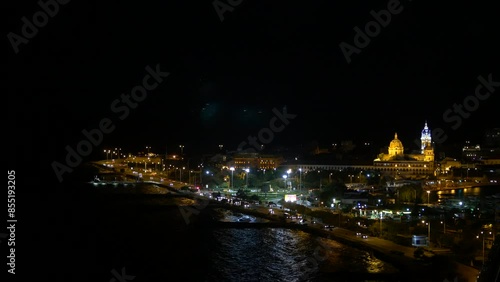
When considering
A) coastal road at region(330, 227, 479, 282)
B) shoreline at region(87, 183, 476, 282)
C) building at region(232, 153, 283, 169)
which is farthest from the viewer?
building at region(232, 153, 283, 169)

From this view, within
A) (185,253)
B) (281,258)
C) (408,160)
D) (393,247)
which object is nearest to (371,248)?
(393,247)

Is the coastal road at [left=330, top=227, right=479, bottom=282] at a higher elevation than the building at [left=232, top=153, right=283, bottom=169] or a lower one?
lower

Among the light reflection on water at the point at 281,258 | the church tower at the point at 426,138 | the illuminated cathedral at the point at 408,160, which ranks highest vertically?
the church tower at the point at 426,138

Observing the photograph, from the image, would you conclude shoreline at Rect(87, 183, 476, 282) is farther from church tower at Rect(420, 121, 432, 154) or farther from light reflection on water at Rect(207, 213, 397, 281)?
church tower at Rect(420, 121, 432, 154)

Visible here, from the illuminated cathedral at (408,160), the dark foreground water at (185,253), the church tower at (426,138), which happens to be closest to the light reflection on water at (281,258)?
the dark foreground water at (185,253)

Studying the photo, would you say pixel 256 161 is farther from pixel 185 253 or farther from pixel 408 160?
pixel 185 253

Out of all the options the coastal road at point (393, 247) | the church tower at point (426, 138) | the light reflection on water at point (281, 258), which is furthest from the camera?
the church tower at point (426, 138)

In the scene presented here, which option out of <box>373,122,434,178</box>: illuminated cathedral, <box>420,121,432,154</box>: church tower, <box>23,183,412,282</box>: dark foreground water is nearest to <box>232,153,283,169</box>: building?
<box>373,122,434,178</box>: illuminated cathedral

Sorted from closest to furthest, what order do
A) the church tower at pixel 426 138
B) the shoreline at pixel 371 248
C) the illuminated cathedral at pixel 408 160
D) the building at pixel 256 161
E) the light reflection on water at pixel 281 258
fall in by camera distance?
the shoreline at pixel 371 248 < the light reflection on water at pixel 281 258 < the illuminated cathedral at pixel 408 160 < the church tower at pixel 426 138 < the building at pixel 256 161

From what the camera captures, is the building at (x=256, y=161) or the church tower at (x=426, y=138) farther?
the building at (x=256, y=161)

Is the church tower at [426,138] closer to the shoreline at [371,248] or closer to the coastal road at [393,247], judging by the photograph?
the shoreline at [371,248]

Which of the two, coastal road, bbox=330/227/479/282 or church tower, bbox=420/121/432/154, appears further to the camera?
church tower, bbox=420/121/432/154

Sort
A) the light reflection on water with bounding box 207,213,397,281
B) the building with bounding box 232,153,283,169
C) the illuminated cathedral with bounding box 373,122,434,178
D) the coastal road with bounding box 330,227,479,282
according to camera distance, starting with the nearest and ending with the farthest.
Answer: the coastal road with bounding box 330,227,479,282 < the light reflection on water with bounding box 207,213,397,281 < the illuminated cathedral with bounding box 373,122,434,178 < the building with bounding box 232,153,283,169
